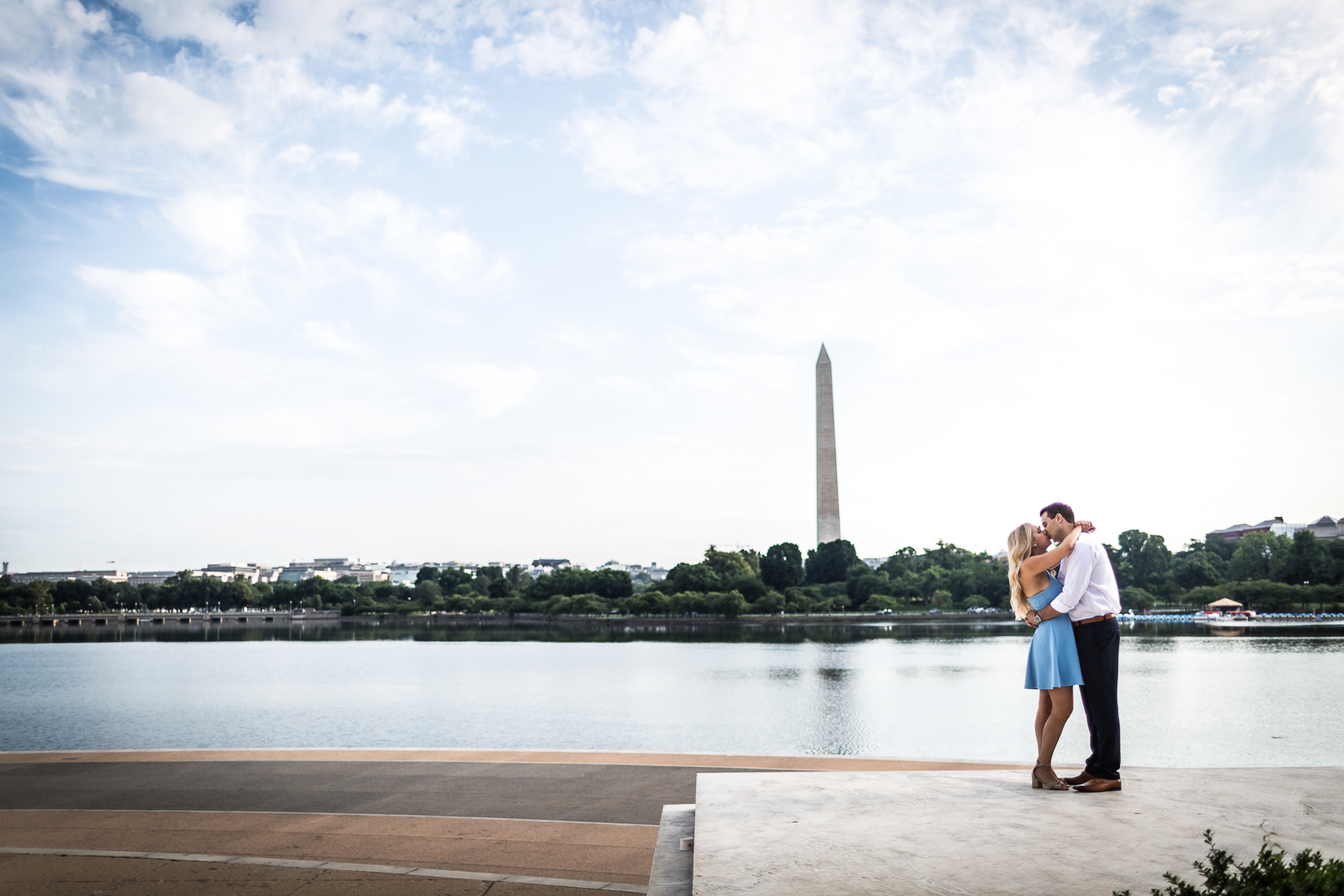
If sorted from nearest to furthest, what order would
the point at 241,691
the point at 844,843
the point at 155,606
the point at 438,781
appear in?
1. the point at 844,843
2. the point at 438,781
3. the point at 241,691
4. the point at 155,606

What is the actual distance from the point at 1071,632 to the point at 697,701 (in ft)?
88.6

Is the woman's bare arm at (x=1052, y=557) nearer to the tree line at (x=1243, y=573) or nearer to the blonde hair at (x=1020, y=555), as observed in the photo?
the blonde hair at (x=1020, y=555)

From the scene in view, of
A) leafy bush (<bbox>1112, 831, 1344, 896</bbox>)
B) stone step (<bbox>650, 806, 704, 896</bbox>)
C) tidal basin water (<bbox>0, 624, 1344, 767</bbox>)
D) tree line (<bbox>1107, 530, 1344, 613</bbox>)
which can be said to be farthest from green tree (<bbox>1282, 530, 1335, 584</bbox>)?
leafy bush (<bbox>1112, 831, 1344, 896</bbox>)

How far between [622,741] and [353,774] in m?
12.0

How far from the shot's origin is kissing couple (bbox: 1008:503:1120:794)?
600cm

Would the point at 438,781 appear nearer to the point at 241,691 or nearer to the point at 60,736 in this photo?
the point at 60,736

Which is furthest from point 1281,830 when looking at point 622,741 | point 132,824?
point 622,741

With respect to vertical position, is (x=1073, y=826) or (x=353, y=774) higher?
(x=1073, y=826)

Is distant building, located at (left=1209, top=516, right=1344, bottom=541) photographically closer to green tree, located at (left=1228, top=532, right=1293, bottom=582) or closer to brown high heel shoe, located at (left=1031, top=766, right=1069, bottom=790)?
green tree, located at (left=1228, top=532, right=1293, bottom=582)

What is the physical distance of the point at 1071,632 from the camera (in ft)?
20.2

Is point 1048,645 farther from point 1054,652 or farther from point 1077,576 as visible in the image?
point 1077,576

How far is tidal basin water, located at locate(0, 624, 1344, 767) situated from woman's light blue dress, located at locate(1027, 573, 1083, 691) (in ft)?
16.7

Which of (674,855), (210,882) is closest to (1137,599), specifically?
(674,855)

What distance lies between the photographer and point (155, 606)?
166 metres
